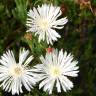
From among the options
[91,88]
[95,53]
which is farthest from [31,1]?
[91,88]

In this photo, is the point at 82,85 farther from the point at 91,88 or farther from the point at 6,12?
the point at 6,12

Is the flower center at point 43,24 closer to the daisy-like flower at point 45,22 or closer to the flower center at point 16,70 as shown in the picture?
the daisy-like flower at point 45,22

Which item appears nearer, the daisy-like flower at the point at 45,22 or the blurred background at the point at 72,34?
the daisy-like flower at the point at 45,22

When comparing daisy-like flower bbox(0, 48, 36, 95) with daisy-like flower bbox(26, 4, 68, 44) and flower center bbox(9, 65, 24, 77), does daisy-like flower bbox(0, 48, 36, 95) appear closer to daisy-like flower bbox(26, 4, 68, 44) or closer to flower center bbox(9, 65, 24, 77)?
flower center bbox(9, 65, 24, 77)

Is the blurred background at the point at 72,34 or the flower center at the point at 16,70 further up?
the blurred background at the point at 72,34

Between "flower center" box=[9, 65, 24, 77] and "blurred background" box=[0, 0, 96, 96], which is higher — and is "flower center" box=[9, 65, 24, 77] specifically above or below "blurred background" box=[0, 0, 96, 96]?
below

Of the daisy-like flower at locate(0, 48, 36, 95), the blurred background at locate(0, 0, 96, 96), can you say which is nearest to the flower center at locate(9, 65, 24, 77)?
the daisy-like flower at locate(0, 48, 36, 95)

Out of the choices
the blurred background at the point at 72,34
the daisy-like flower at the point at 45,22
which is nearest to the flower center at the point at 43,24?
the daisy-like flower at the point at 45,22
